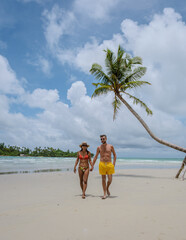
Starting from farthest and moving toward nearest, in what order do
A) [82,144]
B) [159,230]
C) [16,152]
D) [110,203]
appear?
[16,152] < [82,144] < [110,203] < [159,230]

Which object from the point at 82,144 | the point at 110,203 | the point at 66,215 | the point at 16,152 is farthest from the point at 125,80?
the point at 16,152

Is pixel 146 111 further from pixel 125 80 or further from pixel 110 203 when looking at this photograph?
pixel 110 203

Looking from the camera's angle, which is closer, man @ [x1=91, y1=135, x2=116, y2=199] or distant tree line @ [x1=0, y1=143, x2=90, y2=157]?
man @ [x1=91, y1=135, x2=116, y2=199]

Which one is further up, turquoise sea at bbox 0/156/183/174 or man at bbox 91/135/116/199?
man at bbox 91/135/116/199

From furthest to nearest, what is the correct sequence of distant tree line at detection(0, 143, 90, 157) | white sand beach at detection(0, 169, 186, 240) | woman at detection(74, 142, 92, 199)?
1. distant tree line at detection(0, 143, 90, 157)
2. woman at detection(74, 142, 92, 199)
3. white sand beach at detection(0, 169, 186, 240)

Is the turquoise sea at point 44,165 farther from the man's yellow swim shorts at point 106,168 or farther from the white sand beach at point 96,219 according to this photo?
→ the white sand beach at point 96,219

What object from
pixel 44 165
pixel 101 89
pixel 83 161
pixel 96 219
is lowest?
pixel 44 165

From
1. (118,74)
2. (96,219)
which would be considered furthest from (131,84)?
(96,219)

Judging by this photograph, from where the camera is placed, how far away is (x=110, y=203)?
5.16 meters

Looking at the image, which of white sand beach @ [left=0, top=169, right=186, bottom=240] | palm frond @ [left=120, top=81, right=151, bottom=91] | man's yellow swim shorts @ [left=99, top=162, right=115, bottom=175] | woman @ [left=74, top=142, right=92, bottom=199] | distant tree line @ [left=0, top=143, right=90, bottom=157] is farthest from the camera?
distant tree line @ [left=0, top=143, right=90, bottom=157]

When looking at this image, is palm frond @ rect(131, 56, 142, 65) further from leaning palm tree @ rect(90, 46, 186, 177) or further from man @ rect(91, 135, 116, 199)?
man @ rect(91, 135, 116, 199)

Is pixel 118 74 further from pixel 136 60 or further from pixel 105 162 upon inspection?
pixel 105 162

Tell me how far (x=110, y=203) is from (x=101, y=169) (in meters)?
1.12

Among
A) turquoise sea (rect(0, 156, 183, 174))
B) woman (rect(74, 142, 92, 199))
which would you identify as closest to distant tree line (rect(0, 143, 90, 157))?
turquoise sea (rect(0, 156, 183, 174))
